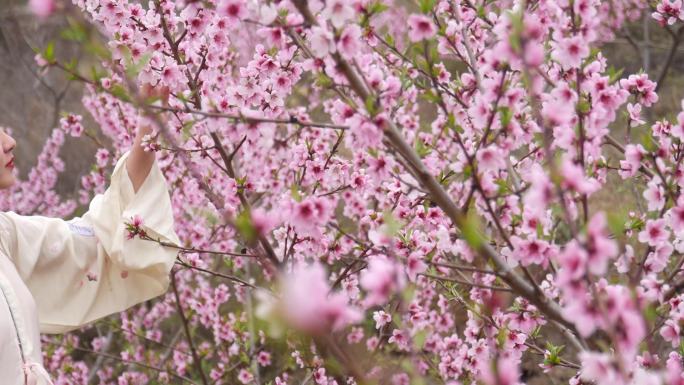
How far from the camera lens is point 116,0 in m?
2.22

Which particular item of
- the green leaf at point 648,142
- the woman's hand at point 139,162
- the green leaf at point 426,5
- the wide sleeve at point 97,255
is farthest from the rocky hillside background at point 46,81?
the green leaf at point 426,5

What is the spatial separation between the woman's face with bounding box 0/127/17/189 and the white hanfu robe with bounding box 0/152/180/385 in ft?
0.64

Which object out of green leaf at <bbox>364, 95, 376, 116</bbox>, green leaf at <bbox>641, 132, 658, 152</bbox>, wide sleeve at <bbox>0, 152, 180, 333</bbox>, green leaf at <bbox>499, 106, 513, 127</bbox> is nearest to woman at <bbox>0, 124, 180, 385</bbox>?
wide sleeve at <bbox>0, 152, 180, 333</bbox>

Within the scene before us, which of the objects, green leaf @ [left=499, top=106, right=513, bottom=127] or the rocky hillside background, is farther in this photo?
the rocky hillside background

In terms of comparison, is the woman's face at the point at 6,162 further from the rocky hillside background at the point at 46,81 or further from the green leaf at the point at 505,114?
the rocky hillside background at the point at 46,81

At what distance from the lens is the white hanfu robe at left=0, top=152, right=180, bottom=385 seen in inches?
86.1

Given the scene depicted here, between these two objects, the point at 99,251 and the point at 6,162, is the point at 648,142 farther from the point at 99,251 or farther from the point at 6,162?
the point at 6,162

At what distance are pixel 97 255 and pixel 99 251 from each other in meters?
0.02

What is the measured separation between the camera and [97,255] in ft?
7.54

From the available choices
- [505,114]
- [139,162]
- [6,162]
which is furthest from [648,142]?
[6,162]

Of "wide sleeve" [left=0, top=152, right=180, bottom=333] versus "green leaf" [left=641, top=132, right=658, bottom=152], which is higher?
"wide sleeve" [left=0, top=152, right=180, bottom=333]

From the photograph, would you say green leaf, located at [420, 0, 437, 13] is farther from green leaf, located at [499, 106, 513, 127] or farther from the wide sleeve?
the wide sleeve

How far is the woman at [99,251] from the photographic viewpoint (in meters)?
2.19

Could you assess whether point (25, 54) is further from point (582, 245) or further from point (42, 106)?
point (582, 245)
